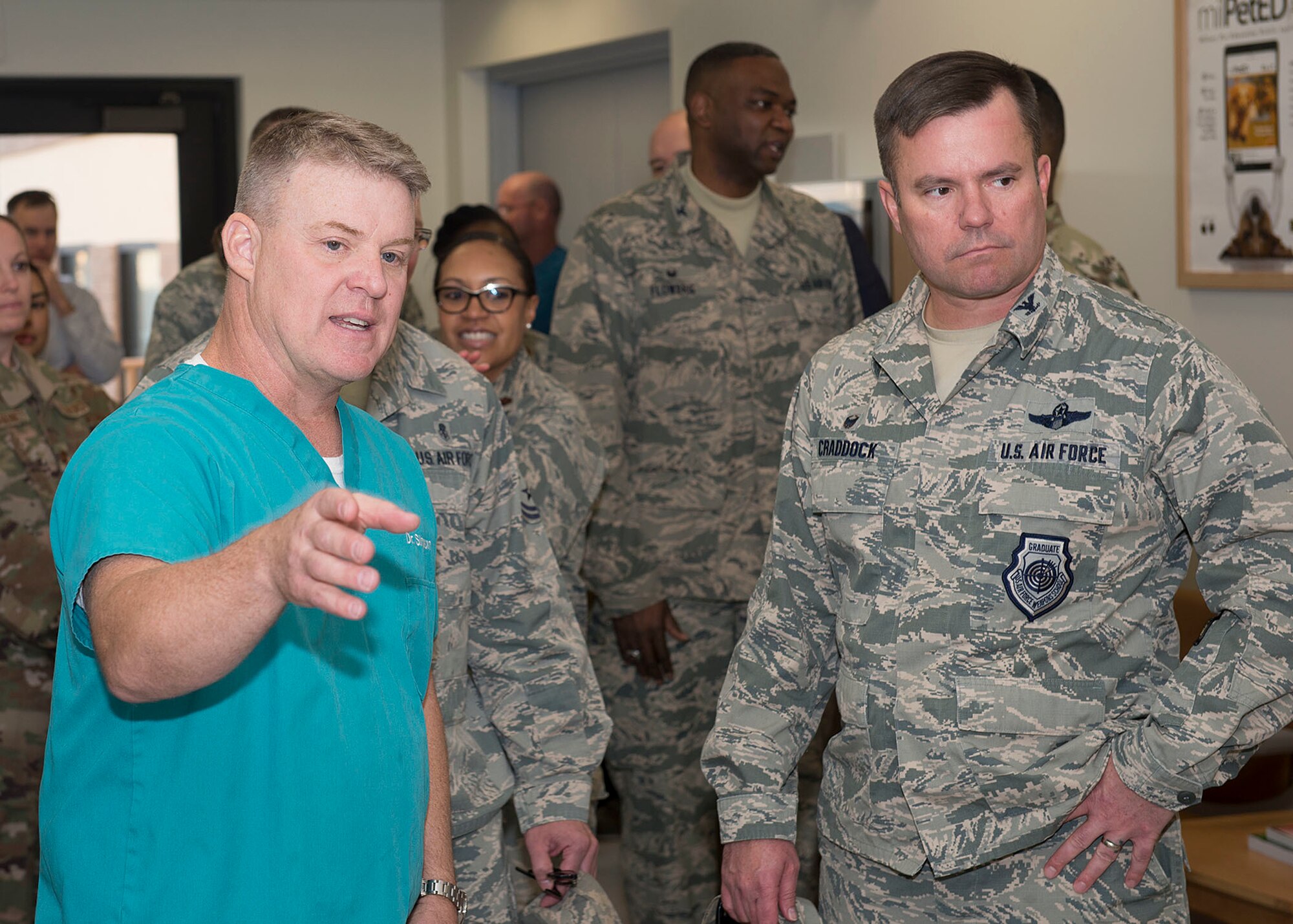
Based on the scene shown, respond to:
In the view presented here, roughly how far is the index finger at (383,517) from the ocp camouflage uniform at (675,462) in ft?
7.24

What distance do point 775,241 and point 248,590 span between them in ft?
8.23

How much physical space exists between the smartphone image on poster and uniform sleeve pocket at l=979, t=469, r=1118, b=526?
5.60 ft

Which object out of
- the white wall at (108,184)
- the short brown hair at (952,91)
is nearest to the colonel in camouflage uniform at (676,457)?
the short brown hair at (952,91)

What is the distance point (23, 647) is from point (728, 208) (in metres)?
1.96

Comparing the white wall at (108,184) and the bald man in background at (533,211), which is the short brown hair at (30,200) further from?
the bald man in background at (533,211)

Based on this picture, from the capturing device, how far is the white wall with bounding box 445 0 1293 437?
3.09 metres

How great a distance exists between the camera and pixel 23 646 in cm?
285

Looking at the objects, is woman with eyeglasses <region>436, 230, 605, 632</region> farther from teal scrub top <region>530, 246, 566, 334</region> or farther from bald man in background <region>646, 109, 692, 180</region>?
Answer: bald man in background <region>646, 109, 692, 180</region>

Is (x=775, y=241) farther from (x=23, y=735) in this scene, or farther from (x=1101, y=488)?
(x=23, y=735)

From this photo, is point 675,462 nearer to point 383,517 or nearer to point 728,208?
point 728,208

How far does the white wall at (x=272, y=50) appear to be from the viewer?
619 cm

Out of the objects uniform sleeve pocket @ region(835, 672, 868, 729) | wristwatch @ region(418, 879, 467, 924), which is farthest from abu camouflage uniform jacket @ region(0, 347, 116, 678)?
uniform sleeve pocket @ region(835, 672, 868, 729)

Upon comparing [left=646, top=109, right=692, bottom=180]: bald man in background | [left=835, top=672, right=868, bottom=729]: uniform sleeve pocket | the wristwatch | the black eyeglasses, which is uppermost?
[left=646, top=109, right=692, bottom=180]: bald man in background

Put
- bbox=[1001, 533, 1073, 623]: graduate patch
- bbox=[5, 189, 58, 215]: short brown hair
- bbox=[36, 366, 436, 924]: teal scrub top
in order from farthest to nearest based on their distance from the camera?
1. bbox=[5, 189, 58, 215]: short brown hair
2. bbox=[1001, 533, 1073, 623]: graduate patch
3. bbox=[36, 366, 436, 924]: teal scrub top
